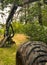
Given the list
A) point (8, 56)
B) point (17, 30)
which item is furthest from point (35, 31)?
point (8, 56)

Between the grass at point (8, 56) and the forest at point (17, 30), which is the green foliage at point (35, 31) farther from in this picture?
the grass at point (8, 56)

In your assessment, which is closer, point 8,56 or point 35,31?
point 8,56

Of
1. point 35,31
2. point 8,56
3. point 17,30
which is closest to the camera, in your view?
point 8,56

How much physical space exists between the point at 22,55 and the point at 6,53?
8.85 ft

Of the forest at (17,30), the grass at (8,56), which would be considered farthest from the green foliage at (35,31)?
the grass at (8,56)

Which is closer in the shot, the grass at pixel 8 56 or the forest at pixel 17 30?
the grass at pixel 8 56

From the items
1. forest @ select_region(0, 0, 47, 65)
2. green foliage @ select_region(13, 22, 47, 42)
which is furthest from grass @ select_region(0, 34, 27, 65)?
green foliage @ select_region(13, 22, 47, 42)

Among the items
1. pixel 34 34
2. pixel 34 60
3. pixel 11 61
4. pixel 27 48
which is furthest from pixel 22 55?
pixel 34 34

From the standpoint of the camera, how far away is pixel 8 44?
625 cm

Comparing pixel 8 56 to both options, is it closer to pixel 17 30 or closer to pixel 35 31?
pixel 35 31

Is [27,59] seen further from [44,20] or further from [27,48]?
[44,20]

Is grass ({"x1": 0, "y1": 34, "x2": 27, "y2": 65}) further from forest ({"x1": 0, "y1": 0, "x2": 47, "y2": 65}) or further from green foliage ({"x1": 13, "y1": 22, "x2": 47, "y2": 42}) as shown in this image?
green foliage ({"x1": 13, "y1": 22, "x2": 47, "y2": 42})

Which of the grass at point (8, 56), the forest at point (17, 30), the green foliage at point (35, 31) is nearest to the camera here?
the grass at point (8, 56)

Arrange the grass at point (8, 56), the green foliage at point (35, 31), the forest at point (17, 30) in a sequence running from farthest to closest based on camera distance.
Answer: the green foliage at point (35, 31) → the forest at point (17, 30) → the grass at point (8, 56)
